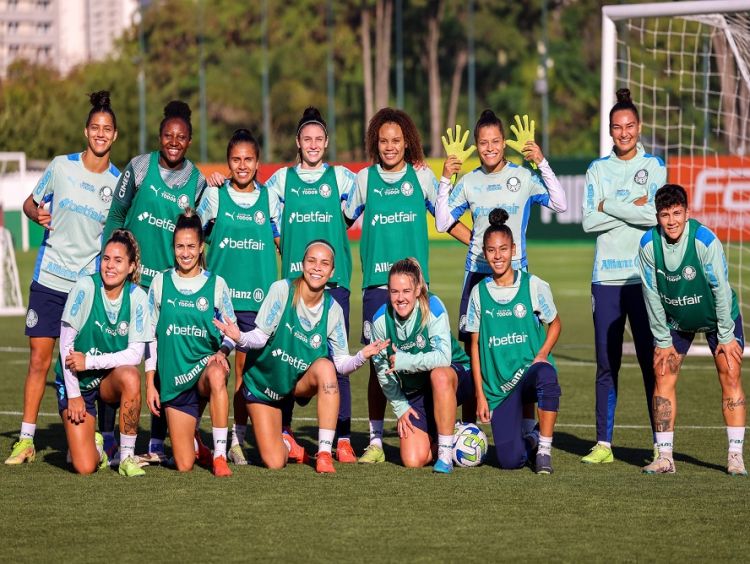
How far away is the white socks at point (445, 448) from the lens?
7.66 m

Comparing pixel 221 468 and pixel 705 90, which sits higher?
pixel 705 90

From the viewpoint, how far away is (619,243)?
27.0 feet

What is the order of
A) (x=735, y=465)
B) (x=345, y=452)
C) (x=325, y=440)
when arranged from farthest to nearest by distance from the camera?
(x=345, y=452)
(x=325, y=440)
(x=735, y=465)

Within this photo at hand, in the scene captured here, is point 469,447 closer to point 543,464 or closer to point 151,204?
point 543,464

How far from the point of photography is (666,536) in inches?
237

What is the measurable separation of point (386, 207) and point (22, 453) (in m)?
2.52

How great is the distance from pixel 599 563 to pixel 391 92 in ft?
165

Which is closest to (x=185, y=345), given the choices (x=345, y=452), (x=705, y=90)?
(x=345, y=452)

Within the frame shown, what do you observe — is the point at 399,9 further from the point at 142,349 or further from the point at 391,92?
the point at 142,349

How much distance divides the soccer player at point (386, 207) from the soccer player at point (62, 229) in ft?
4.84

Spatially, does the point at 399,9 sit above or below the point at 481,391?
above

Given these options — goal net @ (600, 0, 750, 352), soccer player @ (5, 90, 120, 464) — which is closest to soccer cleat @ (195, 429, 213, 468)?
soccer player @ (5, 90, 120, 464)

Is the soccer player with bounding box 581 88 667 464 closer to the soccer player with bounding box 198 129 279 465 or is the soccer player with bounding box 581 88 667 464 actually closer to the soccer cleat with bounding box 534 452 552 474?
the soccer cleat with bounding box 534 452 552 474

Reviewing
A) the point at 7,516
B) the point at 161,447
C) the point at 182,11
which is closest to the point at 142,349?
the point at 161,447
